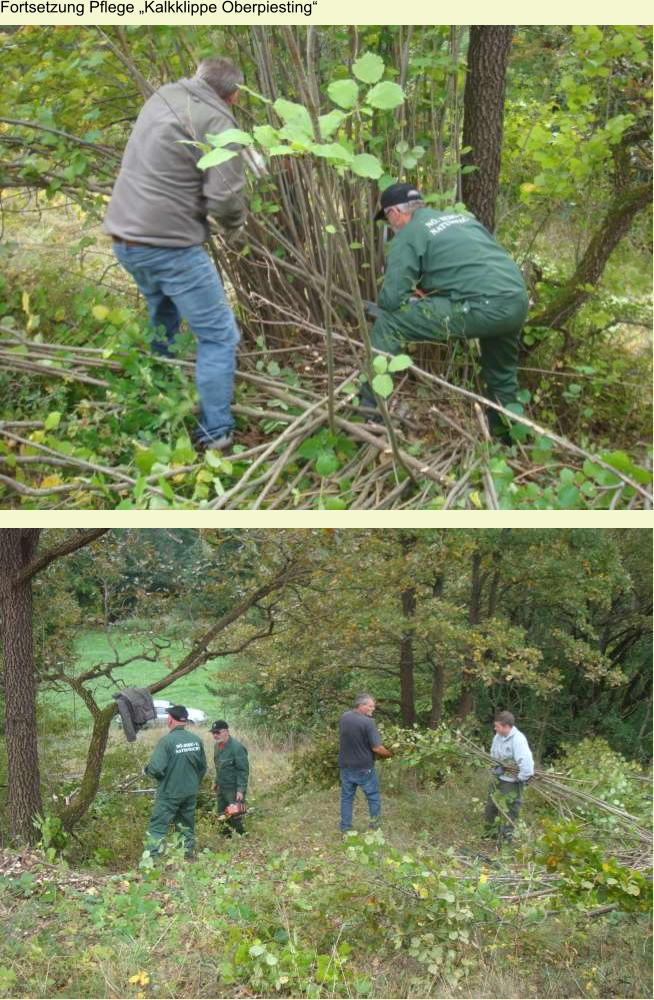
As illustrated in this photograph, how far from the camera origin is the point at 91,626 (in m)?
6.19

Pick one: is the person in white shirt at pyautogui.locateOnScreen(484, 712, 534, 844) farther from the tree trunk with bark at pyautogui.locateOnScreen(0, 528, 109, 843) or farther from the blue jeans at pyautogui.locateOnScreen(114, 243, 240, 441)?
the tree trunk with bark at pyautogui.locateOnScreen(0, 528, 109, 843)

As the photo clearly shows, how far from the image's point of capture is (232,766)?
585 centimetres

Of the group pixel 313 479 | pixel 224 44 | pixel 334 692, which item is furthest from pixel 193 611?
pixel 224 44

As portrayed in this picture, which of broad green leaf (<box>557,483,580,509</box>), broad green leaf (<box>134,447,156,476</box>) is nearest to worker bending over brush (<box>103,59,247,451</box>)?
broad green leaf (<box>134,447,156,476</box>)

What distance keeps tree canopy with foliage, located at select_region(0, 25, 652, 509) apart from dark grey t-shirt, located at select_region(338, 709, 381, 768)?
1.95 metres

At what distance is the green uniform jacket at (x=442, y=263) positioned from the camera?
399 cm

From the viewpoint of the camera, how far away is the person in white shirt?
5.08m

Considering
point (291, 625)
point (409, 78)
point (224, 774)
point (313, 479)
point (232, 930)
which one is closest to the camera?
point (232, 930)

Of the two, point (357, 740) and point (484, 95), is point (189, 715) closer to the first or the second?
point (357, 740)

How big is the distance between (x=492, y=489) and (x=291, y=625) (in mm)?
2845

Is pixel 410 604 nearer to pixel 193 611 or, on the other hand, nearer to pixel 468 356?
pixel 193 611

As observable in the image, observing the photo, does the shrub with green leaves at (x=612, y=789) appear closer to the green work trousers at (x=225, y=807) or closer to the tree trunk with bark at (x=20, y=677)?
the green work trousers at (x=225, y=807)

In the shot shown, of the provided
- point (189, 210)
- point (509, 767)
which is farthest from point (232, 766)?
point (189, 210)

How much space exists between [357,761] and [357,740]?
0.12m
